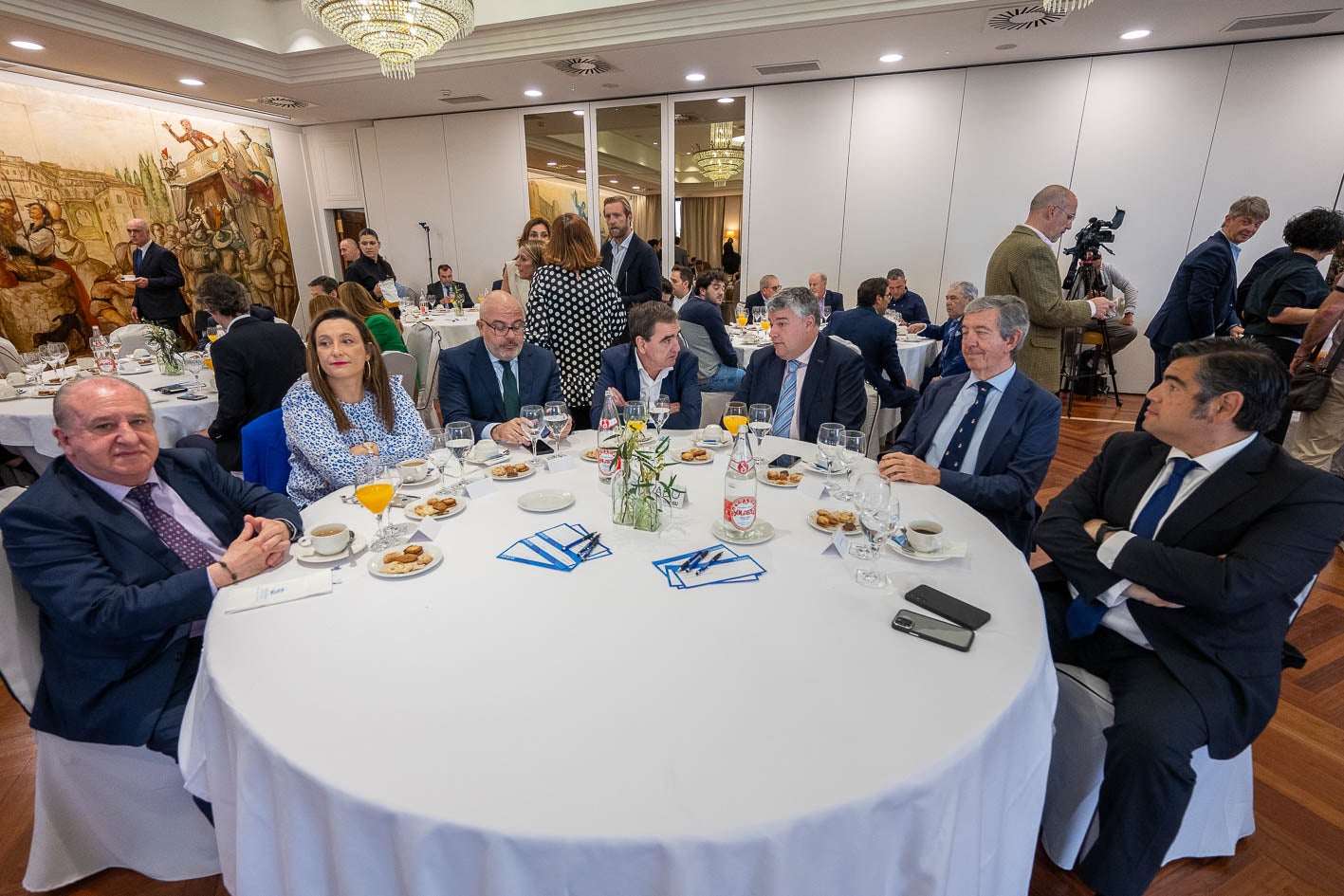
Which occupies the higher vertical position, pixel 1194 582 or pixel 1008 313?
pixel 1008 313

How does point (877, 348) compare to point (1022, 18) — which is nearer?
point (877, 348)

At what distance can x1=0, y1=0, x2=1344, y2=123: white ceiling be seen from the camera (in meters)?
5.38

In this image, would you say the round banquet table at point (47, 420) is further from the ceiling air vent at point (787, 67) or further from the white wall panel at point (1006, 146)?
the white wall panel at point (1006, 146)

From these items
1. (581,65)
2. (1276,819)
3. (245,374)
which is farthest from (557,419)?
(581,65)

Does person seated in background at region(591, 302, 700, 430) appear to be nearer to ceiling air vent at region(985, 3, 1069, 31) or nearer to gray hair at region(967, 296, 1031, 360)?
gray hair at region(967, 296, 1031, 360)

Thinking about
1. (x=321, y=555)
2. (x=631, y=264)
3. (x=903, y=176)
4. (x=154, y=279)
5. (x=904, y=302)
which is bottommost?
(x=321, y=555)

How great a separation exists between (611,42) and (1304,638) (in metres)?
6.84

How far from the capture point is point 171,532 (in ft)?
5.21

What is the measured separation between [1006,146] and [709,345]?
5164 millimetres

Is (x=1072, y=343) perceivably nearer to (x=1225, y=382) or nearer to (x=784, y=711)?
(x=1225, y=382)

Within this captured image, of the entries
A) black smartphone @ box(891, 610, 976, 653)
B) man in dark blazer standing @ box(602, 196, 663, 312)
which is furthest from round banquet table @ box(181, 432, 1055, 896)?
man in dark blazer standing @ box(602, 196, 663, 312)

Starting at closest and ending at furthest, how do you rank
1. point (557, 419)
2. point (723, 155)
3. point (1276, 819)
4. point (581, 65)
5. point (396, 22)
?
point (1276, 819) < point (557, 419) < point (396, 22) < point (581, 65) < point (723, 155)

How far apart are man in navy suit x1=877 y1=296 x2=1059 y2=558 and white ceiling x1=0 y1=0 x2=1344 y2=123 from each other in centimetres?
446

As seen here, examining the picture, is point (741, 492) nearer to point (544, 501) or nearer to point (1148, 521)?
point (544, 501)
